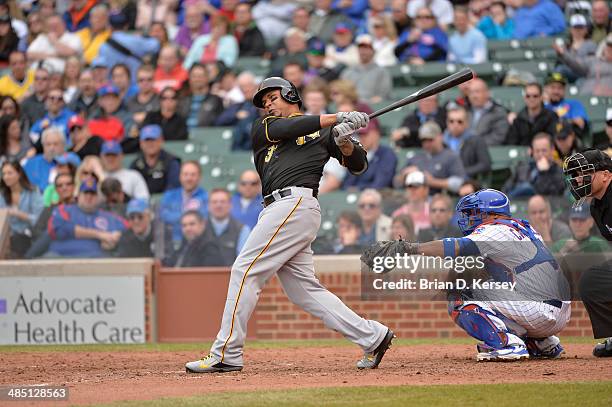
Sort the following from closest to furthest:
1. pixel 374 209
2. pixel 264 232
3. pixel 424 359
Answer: pixel 264 232 < pixel 424 359 < pixel 374 209

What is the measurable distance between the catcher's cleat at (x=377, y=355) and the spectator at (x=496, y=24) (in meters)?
9.23

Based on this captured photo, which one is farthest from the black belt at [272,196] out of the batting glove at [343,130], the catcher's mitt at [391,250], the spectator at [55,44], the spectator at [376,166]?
the spectator at [55,44]

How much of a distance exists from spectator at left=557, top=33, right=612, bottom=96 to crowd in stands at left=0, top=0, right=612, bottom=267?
0.9 inches

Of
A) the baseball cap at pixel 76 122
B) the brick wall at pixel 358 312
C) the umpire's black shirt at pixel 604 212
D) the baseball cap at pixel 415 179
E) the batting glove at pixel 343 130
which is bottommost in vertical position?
the brick wall at pixel 358 312

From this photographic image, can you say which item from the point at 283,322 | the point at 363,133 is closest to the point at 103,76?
the point at 363,133

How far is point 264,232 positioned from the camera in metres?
7.81

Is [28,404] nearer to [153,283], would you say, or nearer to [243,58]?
[153,283]

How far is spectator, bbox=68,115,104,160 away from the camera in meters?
15.2

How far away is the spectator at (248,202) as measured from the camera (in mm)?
12208

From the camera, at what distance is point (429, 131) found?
528 inches

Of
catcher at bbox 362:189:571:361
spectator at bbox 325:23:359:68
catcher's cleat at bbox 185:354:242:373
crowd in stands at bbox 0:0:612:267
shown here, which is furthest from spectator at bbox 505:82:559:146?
catcher's cleat at bbox 185:354:242:373

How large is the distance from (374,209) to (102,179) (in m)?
4.01

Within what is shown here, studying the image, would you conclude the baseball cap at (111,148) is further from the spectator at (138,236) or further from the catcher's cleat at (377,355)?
the catcher's cleat at (377,355)

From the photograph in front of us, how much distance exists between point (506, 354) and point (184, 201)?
5.25 m
